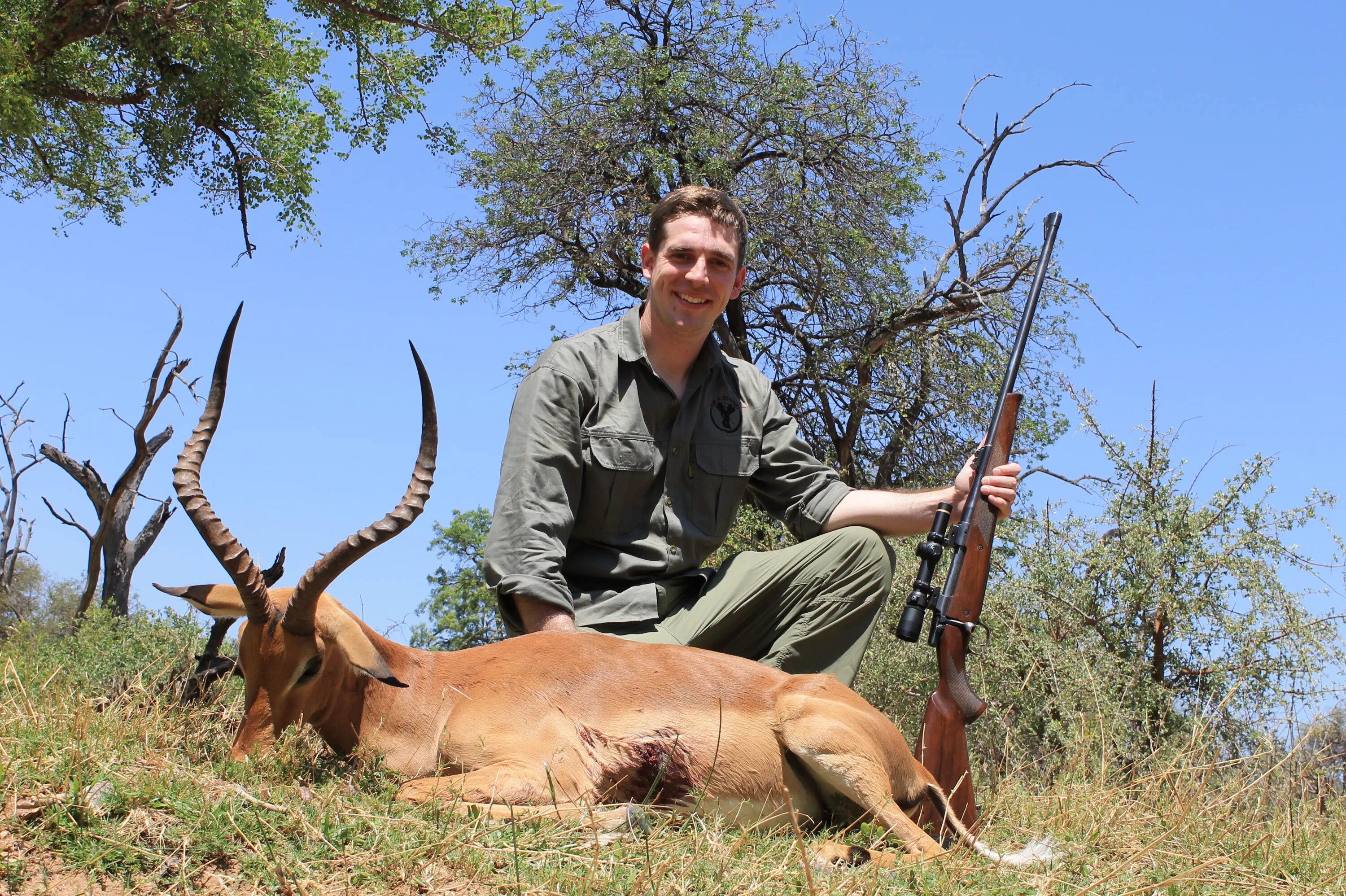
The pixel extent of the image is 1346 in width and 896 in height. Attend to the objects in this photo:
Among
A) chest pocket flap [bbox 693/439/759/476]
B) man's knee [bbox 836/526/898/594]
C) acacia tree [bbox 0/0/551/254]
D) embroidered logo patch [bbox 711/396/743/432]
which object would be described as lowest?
man's knee [bbox 836/526/898/594]

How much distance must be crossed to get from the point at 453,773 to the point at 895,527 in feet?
7.80

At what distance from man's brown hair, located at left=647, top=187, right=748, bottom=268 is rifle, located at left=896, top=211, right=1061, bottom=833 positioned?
144cm

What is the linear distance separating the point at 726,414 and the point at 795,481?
470 millimetres

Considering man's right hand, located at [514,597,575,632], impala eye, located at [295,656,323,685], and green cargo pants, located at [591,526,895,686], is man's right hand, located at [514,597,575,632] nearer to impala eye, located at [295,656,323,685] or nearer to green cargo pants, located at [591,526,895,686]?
green cargo pants, located at [591,526,895,686]

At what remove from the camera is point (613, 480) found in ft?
16.5

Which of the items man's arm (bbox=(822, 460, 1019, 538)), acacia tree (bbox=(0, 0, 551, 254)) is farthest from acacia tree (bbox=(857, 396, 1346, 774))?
acacia tree (bbox=(0, 0, 551, 254))

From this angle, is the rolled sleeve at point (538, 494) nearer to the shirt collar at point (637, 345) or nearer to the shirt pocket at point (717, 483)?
Answer: the shirt collar at point (637, 345)

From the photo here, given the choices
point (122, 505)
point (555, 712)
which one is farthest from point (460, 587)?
point (555, 712)

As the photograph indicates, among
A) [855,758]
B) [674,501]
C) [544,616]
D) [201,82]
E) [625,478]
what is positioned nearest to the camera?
[855,758]

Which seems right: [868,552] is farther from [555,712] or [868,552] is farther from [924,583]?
[555,712]

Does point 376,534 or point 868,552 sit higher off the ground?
point 868,552

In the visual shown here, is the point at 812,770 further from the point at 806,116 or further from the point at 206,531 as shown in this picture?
the point at 806,116

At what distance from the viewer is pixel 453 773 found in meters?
3.79

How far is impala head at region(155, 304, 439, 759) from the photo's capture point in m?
3.82
